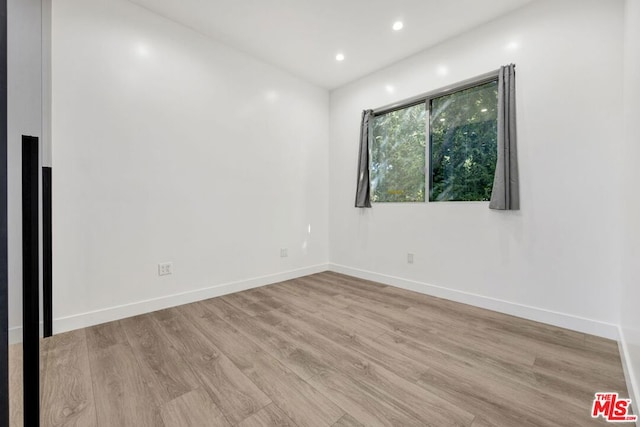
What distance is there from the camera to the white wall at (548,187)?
6.68 ft

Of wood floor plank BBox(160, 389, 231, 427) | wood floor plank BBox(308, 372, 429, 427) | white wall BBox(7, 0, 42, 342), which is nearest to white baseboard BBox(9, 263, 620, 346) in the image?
wood floor plank BBox(160, 389, 231, 427)

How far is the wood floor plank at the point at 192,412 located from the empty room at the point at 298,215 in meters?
0.01

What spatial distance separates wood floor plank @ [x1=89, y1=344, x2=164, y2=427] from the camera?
1234 millimetres

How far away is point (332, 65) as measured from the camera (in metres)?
3.41

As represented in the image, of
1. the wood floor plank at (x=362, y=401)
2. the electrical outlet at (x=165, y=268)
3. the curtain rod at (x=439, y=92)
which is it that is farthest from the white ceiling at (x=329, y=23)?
the wood floor plank at (x=362, y=401)

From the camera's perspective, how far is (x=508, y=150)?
241cm

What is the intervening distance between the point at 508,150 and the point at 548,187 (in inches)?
17.6

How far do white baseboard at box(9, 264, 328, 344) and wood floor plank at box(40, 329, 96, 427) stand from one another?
15 cm

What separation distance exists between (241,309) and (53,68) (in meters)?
2.44

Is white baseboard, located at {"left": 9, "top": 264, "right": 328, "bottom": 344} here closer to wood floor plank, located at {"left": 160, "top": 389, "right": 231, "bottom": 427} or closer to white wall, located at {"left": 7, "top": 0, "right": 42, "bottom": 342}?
wood floor plank, located at {"left": 160, "top": 389, "right": 231, "bottom": 427}

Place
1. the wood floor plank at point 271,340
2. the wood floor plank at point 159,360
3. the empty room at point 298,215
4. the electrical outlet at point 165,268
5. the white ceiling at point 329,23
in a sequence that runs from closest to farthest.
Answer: the empty room at point 298,215
the wood floor plank at point 159,360
the wood floor plank at point 271,340
the white ceiling at point 329,23
the electrical outlet at point 165,268

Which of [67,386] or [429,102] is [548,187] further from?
[67,386]

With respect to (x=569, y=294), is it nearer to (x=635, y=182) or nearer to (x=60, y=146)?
(x=635, y=182)

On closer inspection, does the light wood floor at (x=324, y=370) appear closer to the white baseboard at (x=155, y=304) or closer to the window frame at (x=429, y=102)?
the white baseboard at (x=155, y=304)
